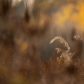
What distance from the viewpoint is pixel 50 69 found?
3.45ft

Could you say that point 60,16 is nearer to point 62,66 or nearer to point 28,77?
point 62,66

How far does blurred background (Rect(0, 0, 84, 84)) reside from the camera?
1031 mm

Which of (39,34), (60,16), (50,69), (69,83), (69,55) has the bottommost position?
(69,83)

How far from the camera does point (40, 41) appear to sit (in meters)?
1.07

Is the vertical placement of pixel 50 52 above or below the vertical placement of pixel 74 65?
above

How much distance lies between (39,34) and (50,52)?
0.20 metres

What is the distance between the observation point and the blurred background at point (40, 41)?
40.6 inches

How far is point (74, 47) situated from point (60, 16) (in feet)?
1.05


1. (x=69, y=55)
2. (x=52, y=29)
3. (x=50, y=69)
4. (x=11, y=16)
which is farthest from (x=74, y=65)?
(x=11, y=16)

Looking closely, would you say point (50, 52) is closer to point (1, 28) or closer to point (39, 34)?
point (39, 34)

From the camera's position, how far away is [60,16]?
3.43ft

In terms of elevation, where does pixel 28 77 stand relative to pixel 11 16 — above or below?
below

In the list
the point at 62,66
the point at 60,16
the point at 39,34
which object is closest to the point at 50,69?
the point at 62,66

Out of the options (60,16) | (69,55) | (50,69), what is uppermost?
(60,16)
